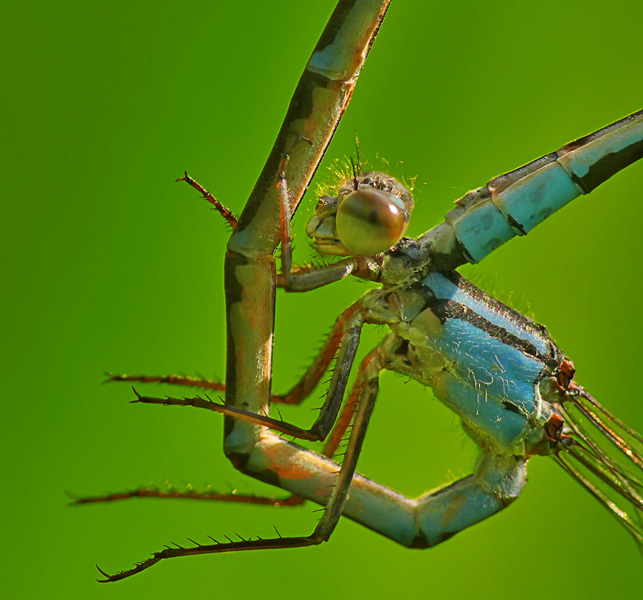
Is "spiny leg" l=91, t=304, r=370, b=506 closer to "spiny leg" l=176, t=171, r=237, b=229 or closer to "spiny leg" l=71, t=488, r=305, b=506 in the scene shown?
"spiny leg" l=71, t=488, r=305, b=506

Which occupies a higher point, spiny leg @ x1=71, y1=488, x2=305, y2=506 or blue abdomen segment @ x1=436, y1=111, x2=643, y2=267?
blue abdomen segment @ x1=436, y1=111, x2=643, y2=267

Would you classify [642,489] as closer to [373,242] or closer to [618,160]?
[618,160]

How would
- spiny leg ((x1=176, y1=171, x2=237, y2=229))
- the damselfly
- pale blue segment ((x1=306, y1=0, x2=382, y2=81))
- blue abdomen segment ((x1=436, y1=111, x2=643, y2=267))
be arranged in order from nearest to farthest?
pale blue segment ((x1=306, y1=0, x2=382, y2=81)) < the damselfly < blue abdomen segment ((x1=436, y1=111, x2=643, y2=267)) < spiny leg ((x1=176, y1=171, x2=237, y2=229))

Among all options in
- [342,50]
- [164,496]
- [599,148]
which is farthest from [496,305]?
[164,496]

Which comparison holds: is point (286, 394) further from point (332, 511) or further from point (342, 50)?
point (342, 50)

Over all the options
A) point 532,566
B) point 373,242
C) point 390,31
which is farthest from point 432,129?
point 532,566

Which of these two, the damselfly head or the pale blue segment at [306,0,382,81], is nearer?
the pale blue segment at [306,0,382,81]

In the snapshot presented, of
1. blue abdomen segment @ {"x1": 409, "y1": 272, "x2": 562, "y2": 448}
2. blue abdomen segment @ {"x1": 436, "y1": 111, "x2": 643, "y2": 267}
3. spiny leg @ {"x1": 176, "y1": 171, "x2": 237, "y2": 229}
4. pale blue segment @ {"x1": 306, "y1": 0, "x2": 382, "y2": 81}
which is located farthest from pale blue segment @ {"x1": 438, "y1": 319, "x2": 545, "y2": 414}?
pale blue segment @ {"x1": 306, "y1": 0, "x2": 382, "y2": 81}
